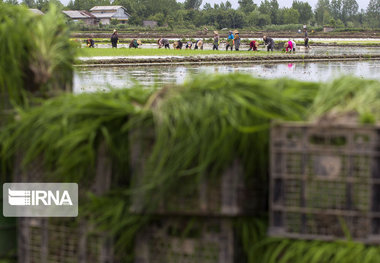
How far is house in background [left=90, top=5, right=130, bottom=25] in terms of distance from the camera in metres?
148

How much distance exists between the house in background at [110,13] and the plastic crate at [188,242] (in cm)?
14592

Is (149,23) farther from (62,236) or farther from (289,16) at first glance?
(62,236)

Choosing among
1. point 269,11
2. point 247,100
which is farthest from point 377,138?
point 269,11

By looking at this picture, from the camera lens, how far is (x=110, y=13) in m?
152

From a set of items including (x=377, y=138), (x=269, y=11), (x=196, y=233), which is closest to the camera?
(x=377, y=138)

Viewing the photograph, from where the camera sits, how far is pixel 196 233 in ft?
11.0

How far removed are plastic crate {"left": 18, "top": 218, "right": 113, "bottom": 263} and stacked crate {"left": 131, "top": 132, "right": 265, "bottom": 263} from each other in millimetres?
192

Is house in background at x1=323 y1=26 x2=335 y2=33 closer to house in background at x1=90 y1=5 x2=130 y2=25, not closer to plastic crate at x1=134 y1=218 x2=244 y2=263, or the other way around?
house in background at x1=90 y1=5 x2=130 y2=25

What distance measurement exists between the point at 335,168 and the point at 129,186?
39.6 inches

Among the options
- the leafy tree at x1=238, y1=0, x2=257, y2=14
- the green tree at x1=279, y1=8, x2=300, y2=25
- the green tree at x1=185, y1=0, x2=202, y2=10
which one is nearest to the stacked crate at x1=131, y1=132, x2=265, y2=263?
the green tree at x1=279, y1=8, x2=300, y2=25

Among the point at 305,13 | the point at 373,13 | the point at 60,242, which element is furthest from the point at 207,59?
the point at 373,13

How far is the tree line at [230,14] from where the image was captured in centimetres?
13250

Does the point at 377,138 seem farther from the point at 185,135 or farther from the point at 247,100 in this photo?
the point at 185,135

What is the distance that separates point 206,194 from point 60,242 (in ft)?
2.69
